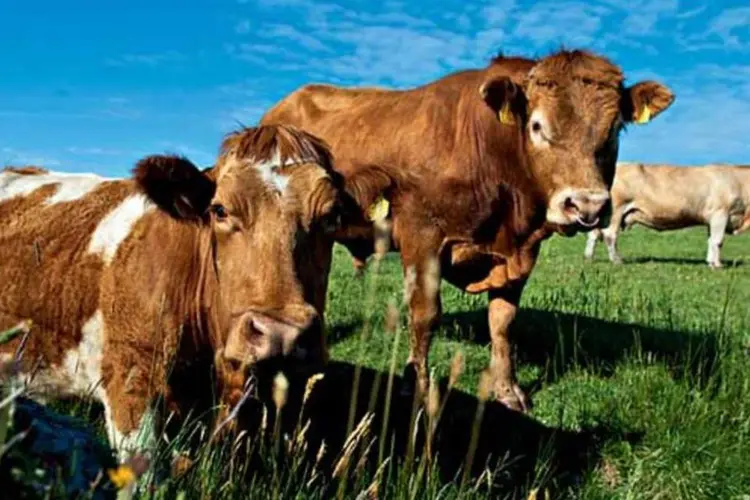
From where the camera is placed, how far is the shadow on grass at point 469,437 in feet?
19.5

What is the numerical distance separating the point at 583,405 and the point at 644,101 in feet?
9.53

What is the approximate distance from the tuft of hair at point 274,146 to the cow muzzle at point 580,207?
3.02 m

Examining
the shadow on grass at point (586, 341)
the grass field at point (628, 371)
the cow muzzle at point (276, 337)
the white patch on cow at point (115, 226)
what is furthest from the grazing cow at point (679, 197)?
the cow muzzle at point (276, 337)

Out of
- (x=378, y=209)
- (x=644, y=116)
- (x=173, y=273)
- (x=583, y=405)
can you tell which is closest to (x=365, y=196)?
(x=378, y=209)

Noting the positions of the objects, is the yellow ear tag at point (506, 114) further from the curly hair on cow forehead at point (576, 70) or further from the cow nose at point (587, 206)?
the cow nose at point (587, 206)

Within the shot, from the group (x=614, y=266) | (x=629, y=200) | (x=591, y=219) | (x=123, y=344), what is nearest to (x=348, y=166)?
(x=123, y=344)

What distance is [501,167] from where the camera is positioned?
8.20 m

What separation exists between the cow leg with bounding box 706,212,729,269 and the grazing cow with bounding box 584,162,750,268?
22cm

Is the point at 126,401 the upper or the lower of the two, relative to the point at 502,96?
lower

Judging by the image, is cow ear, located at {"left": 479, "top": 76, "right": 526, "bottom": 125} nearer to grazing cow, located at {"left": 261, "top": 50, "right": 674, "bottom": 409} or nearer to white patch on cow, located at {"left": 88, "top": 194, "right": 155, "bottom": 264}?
grazing cow, located at {"left": 261, "top": 50, "right": 674, "bottom": 409}

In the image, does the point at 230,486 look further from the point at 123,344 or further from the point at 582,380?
the point at 582,380

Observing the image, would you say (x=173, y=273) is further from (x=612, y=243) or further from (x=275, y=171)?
(x=612, y=243)

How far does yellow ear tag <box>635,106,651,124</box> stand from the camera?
8148 mm

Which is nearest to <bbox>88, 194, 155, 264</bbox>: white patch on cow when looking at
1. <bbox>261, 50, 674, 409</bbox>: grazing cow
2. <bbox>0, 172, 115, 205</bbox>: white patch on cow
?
<bbox>0, 172, 115, 205</bbox>: white patch on cow
